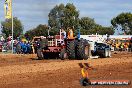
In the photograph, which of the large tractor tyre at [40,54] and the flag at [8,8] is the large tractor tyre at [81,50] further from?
the flag at [8,8]

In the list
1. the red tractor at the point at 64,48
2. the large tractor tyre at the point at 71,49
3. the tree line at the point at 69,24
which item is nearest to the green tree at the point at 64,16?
the tree line at the point at 69,24

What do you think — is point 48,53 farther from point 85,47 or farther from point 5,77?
point 5,77

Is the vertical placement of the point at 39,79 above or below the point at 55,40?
below

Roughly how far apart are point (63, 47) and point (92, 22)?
7872cm

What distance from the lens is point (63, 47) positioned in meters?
28.2

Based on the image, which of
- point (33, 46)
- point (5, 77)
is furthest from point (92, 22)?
point (5, 77)

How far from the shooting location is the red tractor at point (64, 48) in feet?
89.6

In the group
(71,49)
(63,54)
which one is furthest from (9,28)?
(71,49)

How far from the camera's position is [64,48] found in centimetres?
2805

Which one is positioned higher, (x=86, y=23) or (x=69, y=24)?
(x=86, y=23)

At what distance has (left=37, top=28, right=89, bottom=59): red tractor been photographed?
89.6 ft

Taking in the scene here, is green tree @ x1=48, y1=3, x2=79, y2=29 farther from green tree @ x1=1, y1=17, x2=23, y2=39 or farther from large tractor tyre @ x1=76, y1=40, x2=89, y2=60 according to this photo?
large tractor tyre @ x1=76, y1=40, x2=89, y2=60

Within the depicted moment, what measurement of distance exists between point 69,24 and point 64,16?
185 inches

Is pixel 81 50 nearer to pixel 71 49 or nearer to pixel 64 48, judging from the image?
pixel 71 49
